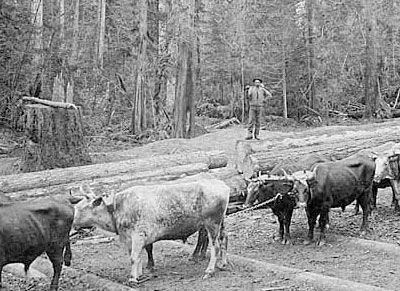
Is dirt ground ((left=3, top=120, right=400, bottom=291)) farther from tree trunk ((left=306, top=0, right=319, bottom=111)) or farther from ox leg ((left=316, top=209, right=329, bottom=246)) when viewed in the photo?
tree trunk ((left=306, top=0, right=319, bottom=111))

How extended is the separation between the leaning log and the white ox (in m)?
5.07

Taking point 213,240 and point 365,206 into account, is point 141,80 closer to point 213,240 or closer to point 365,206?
point 365,206

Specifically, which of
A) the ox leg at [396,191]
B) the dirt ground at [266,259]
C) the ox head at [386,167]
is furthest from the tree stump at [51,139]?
the ox leg at [396,191]

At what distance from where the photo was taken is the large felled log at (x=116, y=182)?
1225 centimetres

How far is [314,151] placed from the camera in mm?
16672

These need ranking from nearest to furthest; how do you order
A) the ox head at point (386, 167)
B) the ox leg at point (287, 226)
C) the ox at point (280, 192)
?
1. the ox at point (280, 192)
2. the ox leg at point (287, 226)
3. the ox head at point (386, 167)

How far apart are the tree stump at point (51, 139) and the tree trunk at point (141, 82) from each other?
15.5m

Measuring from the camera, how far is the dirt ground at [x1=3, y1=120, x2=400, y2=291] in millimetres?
8953

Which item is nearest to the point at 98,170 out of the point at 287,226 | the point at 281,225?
the point at 281,225

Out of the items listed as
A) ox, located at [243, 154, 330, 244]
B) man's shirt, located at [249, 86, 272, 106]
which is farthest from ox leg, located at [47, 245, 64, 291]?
man's shirt, located at [249, 86, 272, 106]

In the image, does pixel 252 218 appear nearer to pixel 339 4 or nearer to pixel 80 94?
pixel 80 94

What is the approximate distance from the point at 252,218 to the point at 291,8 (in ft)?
89.9

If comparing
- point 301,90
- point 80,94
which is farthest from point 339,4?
point 80,94

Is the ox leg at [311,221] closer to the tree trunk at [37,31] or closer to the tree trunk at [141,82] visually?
the tree trunk at [37,31]
